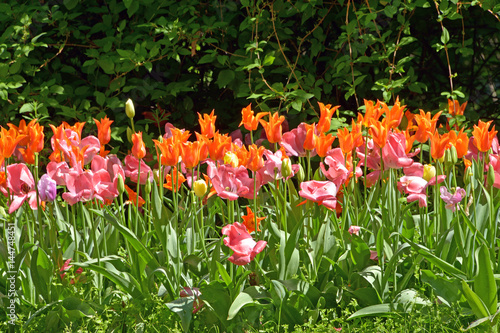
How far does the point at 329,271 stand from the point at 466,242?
18.7 inches

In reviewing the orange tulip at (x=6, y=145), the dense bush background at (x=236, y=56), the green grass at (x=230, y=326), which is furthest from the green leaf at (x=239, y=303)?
the dense bush background at (x=236, y=56)

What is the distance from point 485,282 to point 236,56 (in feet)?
6.04

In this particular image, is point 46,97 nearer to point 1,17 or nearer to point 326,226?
point 1,17

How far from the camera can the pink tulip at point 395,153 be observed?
2.05m

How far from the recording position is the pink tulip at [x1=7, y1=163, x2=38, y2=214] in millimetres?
2080

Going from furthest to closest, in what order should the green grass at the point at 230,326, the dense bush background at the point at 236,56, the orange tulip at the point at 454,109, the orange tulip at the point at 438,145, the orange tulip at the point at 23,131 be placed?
the dense bush background at the point at 236,56 < the orange tulip at the point at 454,109 < the orange tulip at the point at 23,131 < the orange tulip at the point at 438,145 < the green grass at the point at 230,326

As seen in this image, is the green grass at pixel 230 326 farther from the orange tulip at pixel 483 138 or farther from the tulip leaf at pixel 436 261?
the orange tulip at pixel 483 138

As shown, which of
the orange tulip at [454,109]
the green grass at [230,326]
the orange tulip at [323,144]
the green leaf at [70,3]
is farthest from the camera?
the green leaf at [70,3]

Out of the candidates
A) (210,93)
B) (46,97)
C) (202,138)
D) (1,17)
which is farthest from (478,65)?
(1,17)

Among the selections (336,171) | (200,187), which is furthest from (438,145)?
(200,187)

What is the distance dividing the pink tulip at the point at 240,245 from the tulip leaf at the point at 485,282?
654mm

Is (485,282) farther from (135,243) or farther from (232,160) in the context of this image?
(135,243)

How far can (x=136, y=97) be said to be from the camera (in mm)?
3475

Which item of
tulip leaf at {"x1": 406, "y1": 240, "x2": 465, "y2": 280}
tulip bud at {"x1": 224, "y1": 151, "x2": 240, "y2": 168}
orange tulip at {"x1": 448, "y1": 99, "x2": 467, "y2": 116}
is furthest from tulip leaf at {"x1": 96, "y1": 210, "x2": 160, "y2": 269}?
orange tulip at {"x1": 448, "y1": 99, "x2": 467, "y2": 116}
